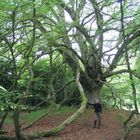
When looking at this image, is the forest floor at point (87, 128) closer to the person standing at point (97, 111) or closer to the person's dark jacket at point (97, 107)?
the person standing at point (97, 111)

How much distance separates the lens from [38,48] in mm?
21984

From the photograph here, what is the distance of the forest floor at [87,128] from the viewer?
18875 millimetres

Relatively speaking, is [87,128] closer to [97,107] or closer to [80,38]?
[97,107]

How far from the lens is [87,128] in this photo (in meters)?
21.3

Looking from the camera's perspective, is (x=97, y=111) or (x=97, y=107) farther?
(x=97, y=111)

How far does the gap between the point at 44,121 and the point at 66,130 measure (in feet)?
10.9

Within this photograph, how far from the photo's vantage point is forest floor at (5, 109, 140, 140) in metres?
18.9

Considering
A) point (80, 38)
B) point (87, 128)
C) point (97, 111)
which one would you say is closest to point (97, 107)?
point (97, 111)

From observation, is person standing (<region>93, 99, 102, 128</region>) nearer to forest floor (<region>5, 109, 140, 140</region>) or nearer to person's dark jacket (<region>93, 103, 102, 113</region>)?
person's dark jacket (<region>93, 103, 102, 113</region>)

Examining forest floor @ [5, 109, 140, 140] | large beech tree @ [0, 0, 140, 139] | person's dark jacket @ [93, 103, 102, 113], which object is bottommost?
forest floor @ [5, 109, 140, 140]

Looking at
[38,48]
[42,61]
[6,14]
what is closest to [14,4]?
[6,14]

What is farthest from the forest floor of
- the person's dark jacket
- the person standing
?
the person's dark jacket

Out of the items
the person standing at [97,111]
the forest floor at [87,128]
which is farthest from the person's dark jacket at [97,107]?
the forest floor at [87,128]

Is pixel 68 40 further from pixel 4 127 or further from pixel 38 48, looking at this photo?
pixel 4 127
